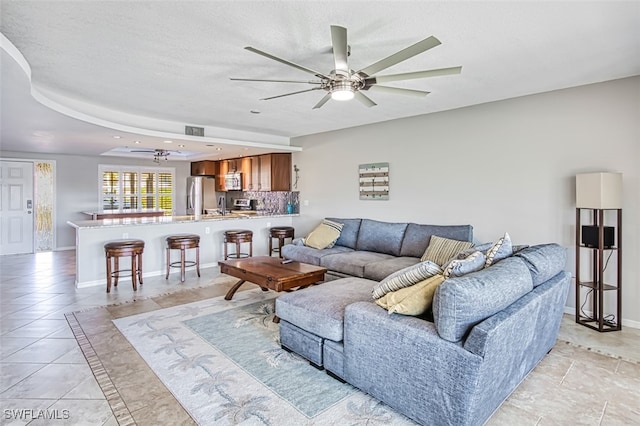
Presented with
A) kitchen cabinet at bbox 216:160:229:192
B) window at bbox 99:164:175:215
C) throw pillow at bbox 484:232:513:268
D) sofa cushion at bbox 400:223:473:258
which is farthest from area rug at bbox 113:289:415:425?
window at bbox 99:164:175:215

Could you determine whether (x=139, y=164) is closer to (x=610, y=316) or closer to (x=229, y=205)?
(x=229, y=205)

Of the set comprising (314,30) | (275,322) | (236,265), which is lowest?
(275,322)

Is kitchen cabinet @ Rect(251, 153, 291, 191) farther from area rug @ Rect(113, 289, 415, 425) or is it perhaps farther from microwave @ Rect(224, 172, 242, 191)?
area rug @ Rect(113, 289, 415, 425)

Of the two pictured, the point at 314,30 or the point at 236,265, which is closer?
the point at 314,30

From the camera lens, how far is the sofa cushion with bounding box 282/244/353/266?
212 inches

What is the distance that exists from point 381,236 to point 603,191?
2792 mm

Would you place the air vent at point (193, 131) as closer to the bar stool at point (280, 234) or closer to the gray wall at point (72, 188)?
the bar stool at point (280, 234)

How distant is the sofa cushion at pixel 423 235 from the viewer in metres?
4.63

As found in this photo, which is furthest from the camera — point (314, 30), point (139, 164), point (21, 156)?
point (139, 164)

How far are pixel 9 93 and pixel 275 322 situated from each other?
129 inches

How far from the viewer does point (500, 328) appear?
1.93 metres

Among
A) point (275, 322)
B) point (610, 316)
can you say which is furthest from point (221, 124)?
point (610, 316)

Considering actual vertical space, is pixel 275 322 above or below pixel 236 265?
below

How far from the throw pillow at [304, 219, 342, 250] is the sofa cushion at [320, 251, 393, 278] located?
0.52 m
